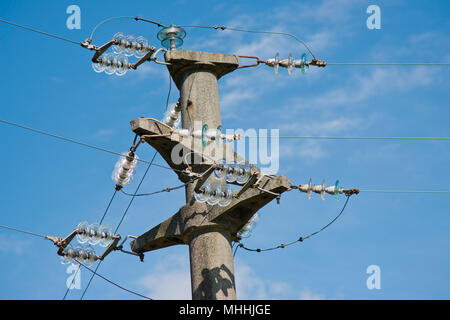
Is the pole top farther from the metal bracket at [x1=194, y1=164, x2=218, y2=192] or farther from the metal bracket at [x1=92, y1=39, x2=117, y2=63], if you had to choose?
the metal bracket at [x1=194, y1=164, x2=218, y2=192]

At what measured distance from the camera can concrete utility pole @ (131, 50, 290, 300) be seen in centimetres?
1641

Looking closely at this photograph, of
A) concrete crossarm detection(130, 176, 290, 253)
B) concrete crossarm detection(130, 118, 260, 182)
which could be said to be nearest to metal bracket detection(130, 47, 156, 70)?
concrete crossarm detection(130, 118, 260, 182)

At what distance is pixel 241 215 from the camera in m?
17.0

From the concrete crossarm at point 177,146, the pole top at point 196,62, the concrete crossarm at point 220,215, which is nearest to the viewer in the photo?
the concrete crossarm at point 220,215

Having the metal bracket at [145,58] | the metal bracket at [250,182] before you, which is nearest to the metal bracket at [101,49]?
the metal bracket at [145,58]

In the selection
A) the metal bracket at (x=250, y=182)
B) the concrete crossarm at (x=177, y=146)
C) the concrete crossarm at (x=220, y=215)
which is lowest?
the concrete crossarm at (x=220, y=215)

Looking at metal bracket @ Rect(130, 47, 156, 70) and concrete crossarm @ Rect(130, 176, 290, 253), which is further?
metal bracket @ Rect(130, 47, 156, 70)

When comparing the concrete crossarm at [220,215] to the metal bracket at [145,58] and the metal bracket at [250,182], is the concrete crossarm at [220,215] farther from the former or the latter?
the metal bracket at [145,58]

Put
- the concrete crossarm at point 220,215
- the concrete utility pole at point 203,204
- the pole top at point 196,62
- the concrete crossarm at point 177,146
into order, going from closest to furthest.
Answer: the concrete utility pole at point 203,204
the concrete crossarm at point 220,215
the concrete crossarm at point 177,146
the pole top at point 196,62

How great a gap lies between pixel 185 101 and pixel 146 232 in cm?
234

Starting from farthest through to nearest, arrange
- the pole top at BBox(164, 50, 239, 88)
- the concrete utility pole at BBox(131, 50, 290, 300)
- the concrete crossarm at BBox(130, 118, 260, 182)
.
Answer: the pole top at BBox(164, 50, 239, 88) < the concrete crossarm at BBox(130, 118, 260, 182) < the concrete utility pole at BBox(131, 50, 290, 300)

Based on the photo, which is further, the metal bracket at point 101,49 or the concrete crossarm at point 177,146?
the metal bracket at point 101,49

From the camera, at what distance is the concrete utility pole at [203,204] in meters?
16.4
